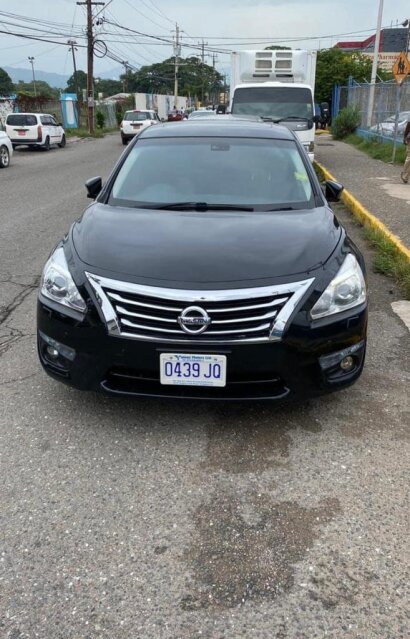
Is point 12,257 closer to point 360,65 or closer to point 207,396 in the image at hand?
point 207,396

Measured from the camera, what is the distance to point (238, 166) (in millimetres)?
4277

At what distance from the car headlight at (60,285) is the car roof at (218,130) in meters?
1.78

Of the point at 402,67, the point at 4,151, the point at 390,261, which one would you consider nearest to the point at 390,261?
the point at 390,261

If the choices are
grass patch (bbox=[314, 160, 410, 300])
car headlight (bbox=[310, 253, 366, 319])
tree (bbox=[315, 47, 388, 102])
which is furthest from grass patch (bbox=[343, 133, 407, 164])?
tree (bbox=[315, 47, 388, 102])

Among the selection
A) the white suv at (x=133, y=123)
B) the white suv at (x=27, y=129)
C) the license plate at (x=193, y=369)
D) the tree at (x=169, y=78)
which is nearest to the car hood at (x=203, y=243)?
the license plate at (x=193, y=369)

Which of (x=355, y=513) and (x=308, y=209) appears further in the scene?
(x=308, y=209)

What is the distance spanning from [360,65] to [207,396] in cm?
4576

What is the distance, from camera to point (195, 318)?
9.39 ft

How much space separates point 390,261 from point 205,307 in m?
4.07

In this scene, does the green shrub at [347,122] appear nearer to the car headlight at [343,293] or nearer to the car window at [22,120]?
the car window at [22,120]

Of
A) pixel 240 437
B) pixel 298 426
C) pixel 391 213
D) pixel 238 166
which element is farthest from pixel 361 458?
pixel 391 213

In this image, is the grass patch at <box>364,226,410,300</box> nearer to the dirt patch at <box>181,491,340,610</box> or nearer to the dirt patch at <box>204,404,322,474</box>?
the dirt patch at <box>204,404,322,474</box>

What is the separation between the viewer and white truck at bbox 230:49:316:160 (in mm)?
12781

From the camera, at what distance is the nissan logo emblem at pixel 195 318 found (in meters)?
2.86
